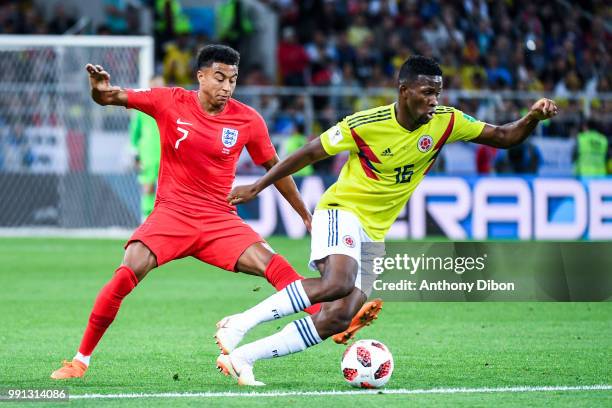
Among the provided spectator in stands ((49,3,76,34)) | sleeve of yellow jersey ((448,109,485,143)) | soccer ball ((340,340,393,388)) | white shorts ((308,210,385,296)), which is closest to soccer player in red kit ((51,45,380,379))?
white shorts ((308,210,385,296))

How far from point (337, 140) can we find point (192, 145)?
3.55ft

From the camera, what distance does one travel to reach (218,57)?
761cm

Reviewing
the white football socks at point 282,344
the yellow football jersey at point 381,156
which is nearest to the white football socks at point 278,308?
the white football socks at point 282,344

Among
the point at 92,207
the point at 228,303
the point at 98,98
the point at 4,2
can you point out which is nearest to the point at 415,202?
the point at 92,207

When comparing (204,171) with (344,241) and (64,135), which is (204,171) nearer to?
(344,241)

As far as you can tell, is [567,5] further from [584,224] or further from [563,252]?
[563,252]

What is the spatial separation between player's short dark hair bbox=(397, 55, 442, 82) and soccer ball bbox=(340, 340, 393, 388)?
1621 mm

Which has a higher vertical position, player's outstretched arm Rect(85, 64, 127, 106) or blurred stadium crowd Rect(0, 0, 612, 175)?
player's outstretched arm Rect(85, 64, 127, 106)

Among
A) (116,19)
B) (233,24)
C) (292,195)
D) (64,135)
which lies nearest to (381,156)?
(292,195)

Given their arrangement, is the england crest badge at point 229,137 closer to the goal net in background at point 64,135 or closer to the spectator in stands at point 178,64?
the goal net in background at point 64,135

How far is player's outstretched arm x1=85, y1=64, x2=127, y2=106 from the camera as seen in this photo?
7.30m

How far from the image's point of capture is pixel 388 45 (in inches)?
917

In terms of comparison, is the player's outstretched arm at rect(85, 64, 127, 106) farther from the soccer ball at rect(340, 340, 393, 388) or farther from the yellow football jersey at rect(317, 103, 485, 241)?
the soccer ball at rect(340, 340, 393, 388)

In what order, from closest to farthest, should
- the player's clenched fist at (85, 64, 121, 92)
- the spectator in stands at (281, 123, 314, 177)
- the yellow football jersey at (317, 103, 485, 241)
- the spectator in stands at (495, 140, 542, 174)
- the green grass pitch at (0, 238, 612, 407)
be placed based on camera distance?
1. the green grass pitch at (0, 238, 612, 407)
2. the yellow football jersey at (317, 103, 485, 241)
3. the player's clenched fist at (85, 64, 121, 92)
4. the spectator in stands at (281, 123, 314, 177)
5. the spectator in stands at (495, 140, 542, 174)
